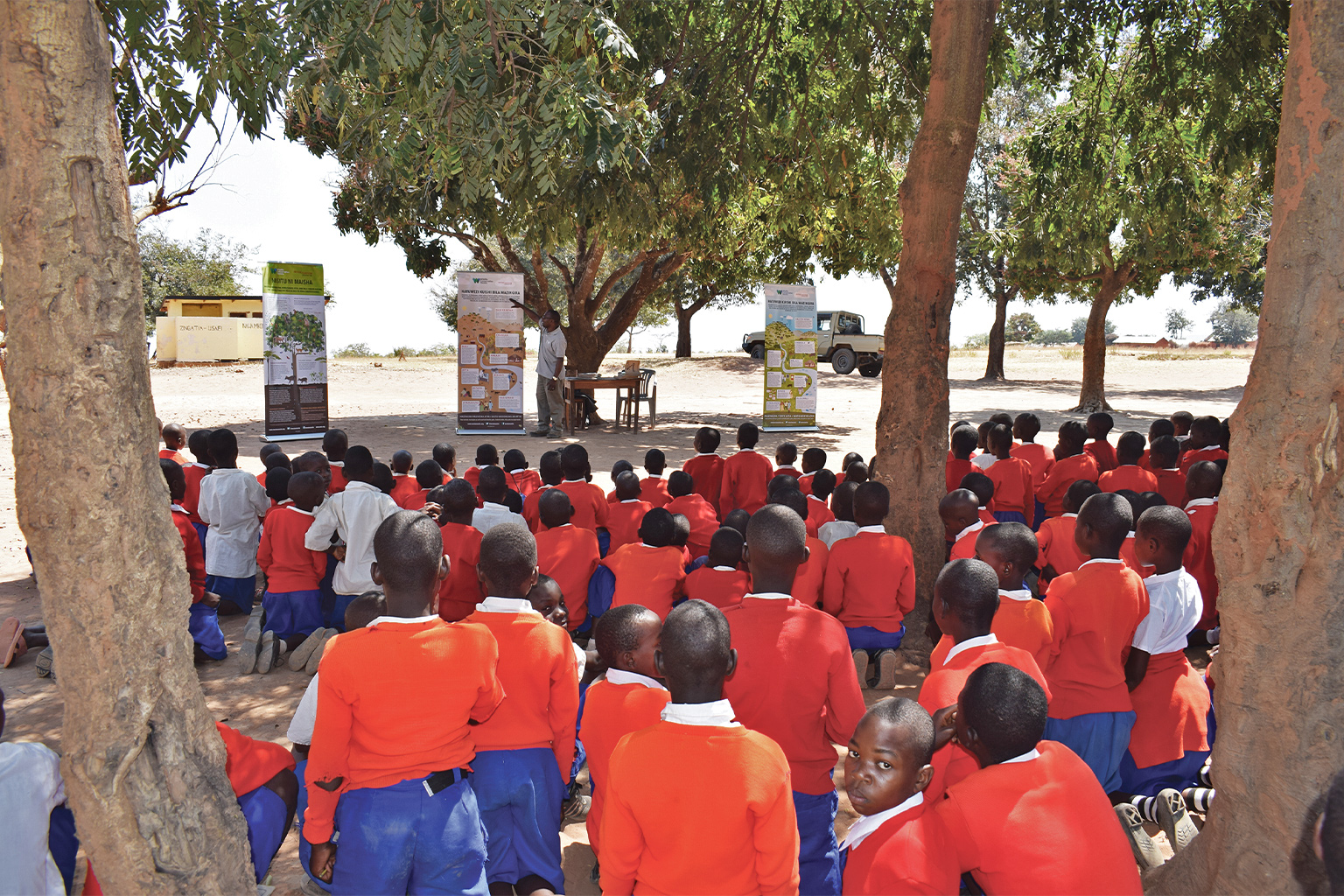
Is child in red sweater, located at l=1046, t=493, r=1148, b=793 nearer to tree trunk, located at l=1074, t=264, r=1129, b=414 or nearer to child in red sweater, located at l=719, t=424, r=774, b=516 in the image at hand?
child in red sweater, located at l=719, t=424, r=774, b=516

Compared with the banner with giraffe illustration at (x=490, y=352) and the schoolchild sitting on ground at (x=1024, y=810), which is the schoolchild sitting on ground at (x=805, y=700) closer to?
the schoolchild sitting on ground at (x=1024, y=810)

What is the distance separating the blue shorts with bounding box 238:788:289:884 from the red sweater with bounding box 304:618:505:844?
168 mm

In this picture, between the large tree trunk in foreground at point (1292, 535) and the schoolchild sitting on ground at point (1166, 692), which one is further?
the schoolchild sitting on ground at point (1166, 692)

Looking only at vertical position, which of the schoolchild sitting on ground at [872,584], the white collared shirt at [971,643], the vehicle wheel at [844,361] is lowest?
the schoolchild sitting on ground at [872,584]

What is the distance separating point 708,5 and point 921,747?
Answer: 7481 millimetres

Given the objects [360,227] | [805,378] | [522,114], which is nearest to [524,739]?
[522,114]

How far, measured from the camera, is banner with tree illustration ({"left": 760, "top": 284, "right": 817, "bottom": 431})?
555 inches

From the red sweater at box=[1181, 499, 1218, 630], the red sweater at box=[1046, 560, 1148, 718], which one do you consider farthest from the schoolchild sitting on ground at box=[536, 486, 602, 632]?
the red sweater at box=[1181, 499, 1218, 630]

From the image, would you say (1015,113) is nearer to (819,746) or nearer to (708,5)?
(708,5)

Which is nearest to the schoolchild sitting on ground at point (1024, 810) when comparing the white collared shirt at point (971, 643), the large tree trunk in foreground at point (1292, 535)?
the white collared shirt at point (971, 643)

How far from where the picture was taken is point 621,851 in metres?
1.99

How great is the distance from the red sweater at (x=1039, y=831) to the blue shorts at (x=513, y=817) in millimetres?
1308

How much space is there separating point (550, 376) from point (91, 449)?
11.7 m

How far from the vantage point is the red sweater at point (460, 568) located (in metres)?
4.50
